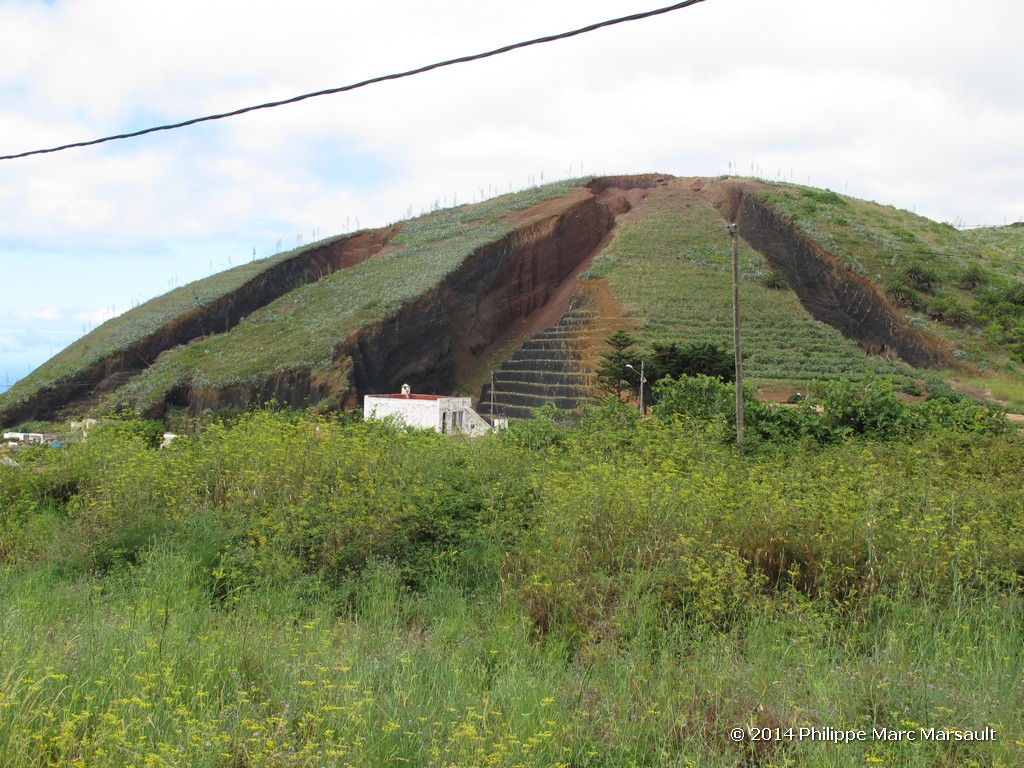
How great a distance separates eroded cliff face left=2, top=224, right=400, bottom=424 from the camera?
33344 millimetres

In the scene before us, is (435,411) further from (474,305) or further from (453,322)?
(474,305)

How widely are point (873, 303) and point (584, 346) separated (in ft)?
47.2

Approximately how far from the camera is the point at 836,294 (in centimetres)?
3444

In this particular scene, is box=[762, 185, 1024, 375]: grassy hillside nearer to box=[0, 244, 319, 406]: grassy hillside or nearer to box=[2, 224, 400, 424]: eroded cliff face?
box=[2, 224, 400, 424]: eroded cliff face

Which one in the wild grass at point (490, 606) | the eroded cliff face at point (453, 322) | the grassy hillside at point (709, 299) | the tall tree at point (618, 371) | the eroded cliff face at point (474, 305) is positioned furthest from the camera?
the eroded cliff face at point (474, 305)

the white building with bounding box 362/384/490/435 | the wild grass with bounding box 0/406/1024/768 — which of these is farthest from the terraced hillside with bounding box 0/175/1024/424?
the wild grass with bounding box 0/406/1024/768

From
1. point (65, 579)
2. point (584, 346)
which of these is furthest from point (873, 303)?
point (65, 579)

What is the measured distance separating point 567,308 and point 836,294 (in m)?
12.7

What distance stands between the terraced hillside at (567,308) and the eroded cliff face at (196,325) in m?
0.10

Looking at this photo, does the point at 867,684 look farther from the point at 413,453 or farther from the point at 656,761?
the point at 413,453

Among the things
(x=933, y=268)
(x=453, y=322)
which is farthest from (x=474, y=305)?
(x=933, y=268)

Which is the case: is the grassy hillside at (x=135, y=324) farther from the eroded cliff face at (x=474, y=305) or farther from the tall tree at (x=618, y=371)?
the tall tree at (x=618, y=371)

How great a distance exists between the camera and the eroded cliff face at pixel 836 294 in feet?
98.7

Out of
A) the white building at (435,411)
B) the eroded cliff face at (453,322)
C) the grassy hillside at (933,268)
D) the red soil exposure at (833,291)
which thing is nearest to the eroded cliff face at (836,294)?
the red soil exposure at (833,291)
